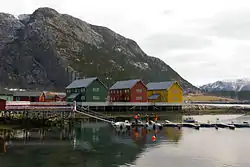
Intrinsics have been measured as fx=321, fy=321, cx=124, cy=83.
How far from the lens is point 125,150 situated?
A: 42.8m

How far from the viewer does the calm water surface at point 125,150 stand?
1385 inches

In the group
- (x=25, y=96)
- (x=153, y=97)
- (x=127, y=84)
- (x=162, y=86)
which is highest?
(x=127, y=84)

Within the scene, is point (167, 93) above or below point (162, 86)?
below

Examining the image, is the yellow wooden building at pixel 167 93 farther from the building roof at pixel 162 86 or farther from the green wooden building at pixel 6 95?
the green wooden building at pixel 6 95

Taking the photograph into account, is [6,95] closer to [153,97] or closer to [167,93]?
[153,97]

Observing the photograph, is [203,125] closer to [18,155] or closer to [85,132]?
[85,132]

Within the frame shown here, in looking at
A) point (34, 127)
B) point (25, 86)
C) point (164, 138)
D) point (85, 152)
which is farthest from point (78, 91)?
point (25, 86)

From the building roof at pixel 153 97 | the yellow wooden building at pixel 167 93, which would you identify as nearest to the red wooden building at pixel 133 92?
the building roof at pixel 153 97

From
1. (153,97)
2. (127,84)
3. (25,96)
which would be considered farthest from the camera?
(153,97)

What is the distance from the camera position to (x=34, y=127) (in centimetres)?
6378

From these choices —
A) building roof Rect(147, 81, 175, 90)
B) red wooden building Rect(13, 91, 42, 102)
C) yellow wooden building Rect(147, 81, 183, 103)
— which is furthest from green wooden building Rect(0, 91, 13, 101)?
building roof Rect(147, 81, 175, 90)

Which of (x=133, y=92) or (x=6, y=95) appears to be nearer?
(x=6, y=95)

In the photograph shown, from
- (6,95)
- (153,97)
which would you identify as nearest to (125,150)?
(6,95)

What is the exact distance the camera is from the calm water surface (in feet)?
115
